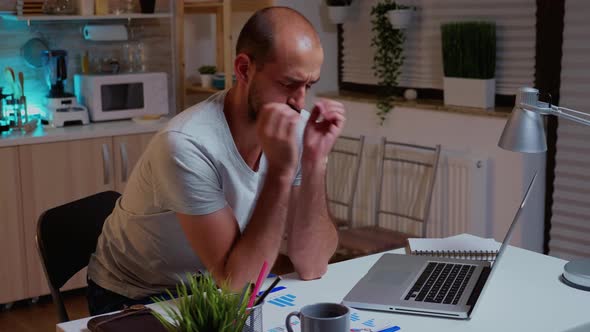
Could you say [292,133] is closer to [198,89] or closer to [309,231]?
[309,231]

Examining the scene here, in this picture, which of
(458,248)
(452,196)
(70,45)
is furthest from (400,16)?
(458,248)

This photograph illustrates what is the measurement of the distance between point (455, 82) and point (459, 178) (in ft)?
1.59

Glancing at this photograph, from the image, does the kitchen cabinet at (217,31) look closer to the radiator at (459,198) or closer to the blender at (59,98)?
the blender at (59,98)

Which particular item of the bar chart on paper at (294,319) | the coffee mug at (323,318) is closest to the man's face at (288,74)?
the bar chart on paper at (294,319)

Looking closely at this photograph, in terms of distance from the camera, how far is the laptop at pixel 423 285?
193cm

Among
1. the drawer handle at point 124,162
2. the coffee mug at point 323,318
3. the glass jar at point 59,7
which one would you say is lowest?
the drawer handle at point 124,162

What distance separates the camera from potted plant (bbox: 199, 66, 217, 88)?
496cm

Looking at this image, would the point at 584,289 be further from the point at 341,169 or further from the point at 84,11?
the point at 84,11

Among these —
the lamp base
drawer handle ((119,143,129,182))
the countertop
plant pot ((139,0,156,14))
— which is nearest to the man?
the lamp base

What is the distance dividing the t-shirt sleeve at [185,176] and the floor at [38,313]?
2240 mm

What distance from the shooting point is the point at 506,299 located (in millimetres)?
2031

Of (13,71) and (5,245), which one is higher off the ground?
(13,71)

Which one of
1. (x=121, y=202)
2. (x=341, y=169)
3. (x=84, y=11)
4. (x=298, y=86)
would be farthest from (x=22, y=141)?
(x=298, y=86)

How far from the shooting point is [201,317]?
5.00 ft
